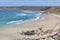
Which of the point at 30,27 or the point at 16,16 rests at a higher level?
the point at 16,16

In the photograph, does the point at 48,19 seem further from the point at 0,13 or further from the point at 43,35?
the point at 0,13

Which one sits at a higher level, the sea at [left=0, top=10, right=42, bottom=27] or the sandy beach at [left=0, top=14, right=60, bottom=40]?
the sea at [left=0, top=10, right=42, bottom=27]

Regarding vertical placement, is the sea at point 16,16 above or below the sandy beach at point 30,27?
above

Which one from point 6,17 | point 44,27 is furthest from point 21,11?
point 44,27
